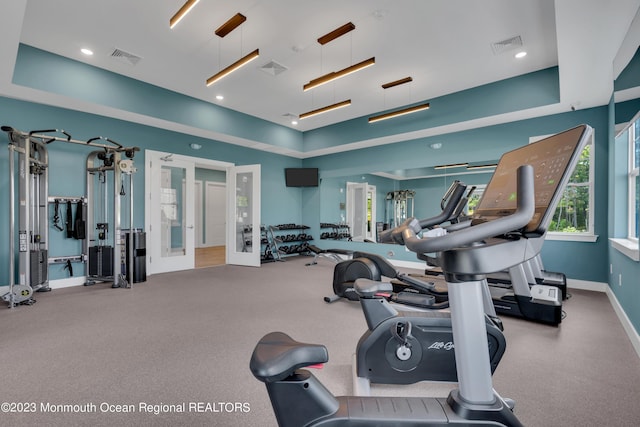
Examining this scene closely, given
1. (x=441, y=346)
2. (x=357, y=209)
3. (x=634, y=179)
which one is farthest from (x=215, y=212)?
(x=634, y=179)

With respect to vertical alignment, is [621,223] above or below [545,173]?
below

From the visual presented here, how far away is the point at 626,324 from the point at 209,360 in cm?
407

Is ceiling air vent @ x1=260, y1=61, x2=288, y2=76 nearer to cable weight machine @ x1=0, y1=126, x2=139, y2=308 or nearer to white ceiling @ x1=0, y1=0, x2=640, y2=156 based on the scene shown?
white ceiling @ x1=0, y1=0, x2=640, y2=156

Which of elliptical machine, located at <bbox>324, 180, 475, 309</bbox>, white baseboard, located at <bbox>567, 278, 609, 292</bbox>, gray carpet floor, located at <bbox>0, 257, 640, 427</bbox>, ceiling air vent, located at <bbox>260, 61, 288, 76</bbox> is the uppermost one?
ceiling air vent, located at <bbox>260, 61, 288, 76</bbox>

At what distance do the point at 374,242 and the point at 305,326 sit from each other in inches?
185

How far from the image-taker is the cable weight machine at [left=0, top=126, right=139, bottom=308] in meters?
3.98

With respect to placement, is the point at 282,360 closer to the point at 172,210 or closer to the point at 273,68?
the point at 273,68

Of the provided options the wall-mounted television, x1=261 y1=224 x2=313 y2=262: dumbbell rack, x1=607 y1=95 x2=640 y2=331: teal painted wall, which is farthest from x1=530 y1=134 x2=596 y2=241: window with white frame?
the wall-mounted television

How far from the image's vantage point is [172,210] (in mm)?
6402

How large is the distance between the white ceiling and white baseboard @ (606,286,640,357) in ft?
9.07

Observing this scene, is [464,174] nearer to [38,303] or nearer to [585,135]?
[585,135]

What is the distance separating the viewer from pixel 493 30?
3787 mm

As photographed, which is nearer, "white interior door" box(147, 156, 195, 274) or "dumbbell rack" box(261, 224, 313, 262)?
"white interior door" box(147, 156, 195, 274)

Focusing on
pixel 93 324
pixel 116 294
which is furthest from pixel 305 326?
pixel 116 294
